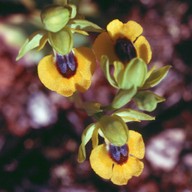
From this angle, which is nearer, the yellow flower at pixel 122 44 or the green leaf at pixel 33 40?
the green leaf at pixel 33 40

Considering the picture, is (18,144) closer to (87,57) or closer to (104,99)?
(104,99)

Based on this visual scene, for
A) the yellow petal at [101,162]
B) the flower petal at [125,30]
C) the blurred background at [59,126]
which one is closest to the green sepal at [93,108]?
the yellow petal at [101,162]

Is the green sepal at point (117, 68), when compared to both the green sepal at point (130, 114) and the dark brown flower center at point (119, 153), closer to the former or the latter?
the green sepal at point (130, 114)

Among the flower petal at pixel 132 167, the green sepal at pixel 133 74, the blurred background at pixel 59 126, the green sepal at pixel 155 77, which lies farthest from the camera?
the blurred background at pixel 59 126

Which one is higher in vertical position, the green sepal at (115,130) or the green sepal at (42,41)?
the green sepal at (42,41)

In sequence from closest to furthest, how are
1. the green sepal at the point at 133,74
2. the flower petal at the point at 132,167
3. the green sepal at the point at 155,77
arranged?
the green sepal at the point at 133,74 → the green sepal at the point at 155,77 → the flower petal at the point at 132,167

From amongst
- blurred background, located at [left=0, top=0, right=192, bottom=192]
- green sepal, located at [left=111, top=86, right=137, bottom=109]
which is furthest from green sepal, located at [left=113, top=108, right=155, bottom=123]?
blurred background, located at [left=0, top=0, right=192, bottom=192]

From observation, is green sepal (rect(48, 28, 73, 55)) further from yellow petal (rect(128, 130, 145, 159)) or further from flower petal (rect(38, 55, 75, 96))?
yellow petal (rect(128, 130, 145, 159))

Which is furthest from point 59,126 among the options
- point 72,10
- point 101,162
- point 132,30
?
point 72,10
